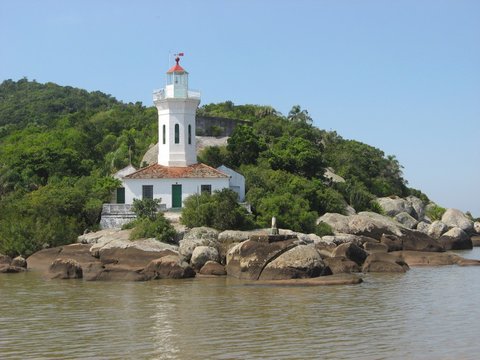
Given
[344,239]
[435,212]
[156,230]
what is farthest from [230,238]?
[435,212]

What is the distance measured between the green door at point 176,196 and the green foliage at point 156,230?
13.7 feet

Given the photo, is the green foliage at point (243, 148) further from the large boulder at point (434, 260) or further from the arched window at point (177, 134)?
the large boulder at point (434, 260)

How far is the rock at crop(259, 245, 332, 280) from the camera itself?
26.4 metres

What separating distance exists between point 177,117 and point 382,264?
15595 mm

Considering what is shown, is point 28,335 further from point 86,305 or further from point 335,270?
point 335,270

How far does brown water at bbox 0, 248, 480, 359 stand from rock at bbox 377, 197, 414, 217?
22144 millimetres

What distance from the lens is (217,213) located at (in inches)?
1374

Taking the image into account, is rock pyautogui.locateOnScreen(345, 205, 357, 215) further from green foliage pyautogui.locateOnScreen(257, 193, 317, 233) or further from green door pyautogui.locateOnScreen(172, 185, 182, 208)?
green door pyautogui.locateOnScreen(172, 185, 182, 208)

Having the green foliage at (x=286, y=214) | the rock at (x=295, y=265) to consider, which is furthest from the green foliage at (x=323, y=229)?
the rock at (x=295, y=265)

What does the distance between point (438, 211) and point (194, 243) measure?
30.6 meters

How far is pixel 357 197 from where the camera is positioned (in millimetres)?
47625

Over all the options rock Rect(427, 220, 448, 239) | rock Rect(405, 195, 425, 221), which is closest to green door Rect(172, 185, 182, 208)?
rock Rect(427, 220, 448, 239)

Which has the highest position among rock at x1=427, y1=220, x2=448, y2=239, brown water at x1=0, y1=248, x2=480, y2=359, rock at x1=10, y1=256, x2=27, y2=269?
rock at x1=427, y1=220, x2=448, y2=239

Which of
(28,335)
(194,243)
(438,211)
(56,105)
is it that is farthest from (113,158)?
(56,105)
